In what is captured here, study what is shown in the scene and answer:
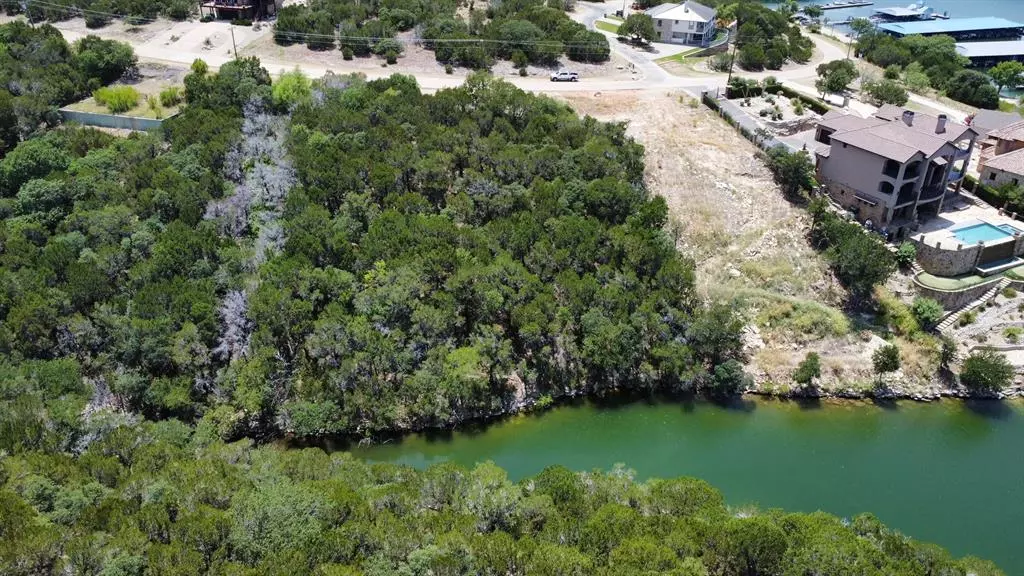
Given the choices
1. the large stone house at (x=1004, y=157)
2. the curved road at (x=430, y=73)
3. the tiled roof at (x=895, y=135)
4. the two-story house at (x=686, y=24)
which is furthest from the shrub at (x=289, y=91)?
the large stone house at (x=1004, y=157)

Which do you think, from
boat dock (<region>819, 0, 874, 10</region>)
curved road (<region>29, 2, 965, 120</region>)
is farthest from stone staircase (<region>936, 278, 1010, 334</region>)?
boat dock (<region>819, 0, 874, 10</region>)

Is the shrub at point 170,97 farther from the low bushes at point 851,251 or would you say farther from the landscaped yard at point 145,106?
the low bushes at point 851,251

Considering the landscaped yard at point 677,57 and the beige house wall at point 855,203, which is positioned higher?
the landscaped yard at point 677,57

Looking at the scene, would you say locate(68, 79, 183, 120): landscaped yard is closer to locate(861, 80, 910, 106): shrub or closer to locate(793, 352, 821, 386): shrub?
locate(793, 352, 821, 386): shrub

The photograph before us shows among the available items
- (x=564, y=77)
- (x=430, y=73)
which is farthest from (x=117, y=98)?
(x=564, y=77)

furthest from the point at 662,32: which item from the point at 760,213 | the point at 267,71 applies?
the point at 267,71

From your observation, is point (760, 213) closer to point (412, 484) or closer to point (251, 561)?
point (412, 484)

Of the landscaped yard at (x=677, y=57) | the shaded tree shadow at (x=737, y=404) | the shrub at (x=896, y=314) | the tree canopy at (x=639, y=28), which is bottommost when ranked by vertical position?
the shaded tree shadow at (x=737, y=404)

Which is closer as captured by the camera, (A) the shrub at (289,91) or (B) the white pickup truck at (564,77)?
(A) the shrub at (289,91)
